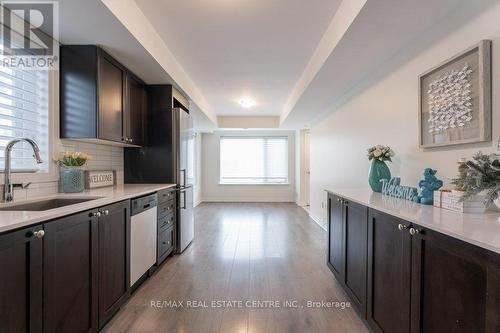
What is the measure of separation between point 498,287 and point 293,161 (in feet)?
22.9

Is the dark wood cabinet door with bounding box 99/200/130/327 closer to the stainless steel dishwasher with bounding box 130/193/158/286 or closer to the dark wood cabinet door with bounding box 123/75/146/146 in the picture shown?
the stainless steel dishwasher with bounding box 130/193/158/286

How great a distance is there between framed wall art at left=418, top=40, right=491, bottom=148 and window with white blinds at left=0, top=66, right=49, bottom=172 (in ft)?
9.89

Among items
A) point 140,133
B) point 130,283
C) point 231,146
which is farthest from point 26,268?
point 231,146

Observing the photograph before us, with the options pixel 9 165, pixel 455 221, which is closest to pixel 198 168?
pixel 9 165

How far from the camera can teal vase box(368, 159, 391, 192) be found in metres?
2.22

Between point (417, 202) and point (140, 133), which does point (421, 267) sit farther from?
point (140, 133)

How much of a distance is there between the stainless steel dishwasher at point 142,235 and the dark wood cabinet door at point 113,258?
0.32ft

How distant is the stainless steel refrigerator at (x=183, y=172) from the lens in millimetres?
3236

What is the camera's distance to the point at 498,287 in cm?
81

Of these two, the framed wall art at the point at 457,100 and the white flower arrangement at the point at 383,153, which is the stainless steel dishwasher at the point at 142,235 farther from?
the framed wall art at the point at 457,100

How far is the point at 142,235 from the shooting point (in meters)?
2.32

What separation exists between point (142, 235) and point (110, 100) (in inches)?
52.5

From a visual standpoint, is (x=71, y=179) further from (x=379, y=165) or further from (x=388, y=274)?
(x=379, y=165)

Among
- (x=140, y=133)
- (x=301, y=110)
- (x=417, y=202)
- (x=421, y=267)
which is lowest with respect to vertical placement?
(x=421, y=267)
